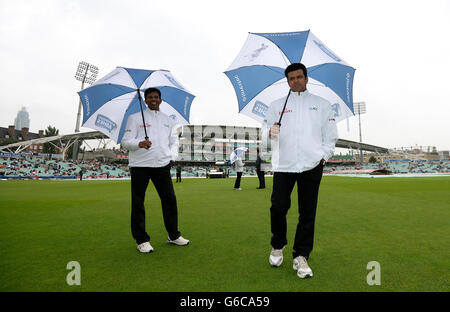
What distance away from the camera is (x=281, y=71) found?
3572mm

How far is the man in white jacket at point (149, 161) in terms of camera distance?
319cm

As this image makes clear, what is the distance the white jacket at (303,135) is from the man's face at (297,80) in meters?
0.07

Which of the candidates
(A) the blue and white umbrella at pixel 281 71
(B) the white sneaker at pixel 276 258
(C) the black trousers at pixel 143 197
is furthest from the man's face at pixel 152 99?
(B) the white sneaker at pixel 276 258

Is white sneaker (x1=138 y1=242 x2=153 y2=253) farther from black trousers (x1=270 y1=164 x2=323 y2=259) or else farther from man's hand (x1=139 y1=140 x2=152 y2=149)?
black trousers (x1=270 y1=164 x2=323 y2=259)

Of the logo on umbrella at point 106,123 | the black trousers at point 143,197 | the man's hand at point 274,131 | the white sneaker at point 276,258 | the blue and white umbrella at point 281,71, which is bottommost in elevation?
the white sneaker at point 276,258

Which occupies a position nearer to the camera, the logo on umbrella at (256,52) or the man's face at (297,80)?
the man's face at (297,80)

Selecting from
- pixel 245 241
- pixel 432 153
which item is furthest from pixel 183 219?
pixel 432 153

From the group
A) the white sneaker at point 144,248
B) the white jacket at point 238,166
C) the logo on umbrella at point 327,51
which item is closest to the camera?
the white sneaker at point 144,248

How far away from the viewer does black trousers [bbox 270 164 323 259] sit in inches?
97.9

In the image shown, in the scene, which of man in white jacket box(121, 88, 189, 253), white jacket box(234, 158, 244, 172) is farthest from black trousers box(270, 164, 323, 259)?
white jacket box(234, 158, 244, 172)

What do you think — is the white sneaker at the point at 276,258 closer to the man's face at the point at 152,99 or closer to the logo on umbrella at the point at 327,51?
the man's face at the point at 152,99

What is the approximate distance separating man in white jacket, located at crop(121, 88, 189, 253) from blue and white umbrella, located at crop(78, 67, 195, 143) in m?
0.64

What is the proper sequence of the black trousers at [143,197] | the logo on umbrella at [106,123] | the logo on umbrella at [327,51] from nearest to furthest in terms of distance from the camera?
the black trousers at [143,197]
the logo on umbrella at [327,51]
the logo on umbrella at [106,123]
